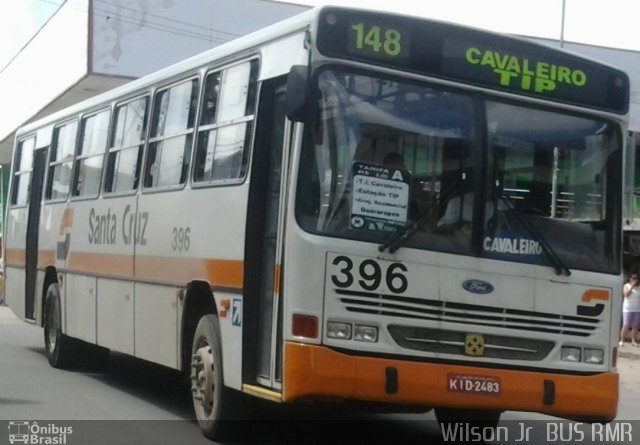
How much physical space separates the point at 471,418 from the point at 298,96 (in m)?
3.66

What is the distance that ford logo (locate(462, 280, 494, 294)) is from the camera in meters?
8.48

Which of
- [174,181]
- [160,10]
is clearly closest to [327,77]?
[174,181]

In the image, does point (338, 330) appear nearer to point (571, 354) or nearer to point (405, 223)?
point (405, 223)

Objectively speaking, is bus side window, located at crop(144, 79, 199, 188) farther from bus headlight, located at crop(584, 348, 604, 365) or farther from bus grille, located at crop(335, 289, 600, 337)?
bus headlight, located at crop(584, 348, 604, 365)

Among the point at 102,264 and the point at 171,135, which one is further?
the point at 102,264

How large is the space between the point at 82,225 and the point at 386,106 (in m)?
6.42

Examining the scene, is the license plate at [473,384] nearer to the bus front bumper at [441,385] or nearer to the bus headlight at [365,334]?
the bus front bumper at [441,385]

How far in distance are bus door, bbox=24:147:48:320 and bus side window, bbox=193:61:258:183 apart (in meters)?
6.62

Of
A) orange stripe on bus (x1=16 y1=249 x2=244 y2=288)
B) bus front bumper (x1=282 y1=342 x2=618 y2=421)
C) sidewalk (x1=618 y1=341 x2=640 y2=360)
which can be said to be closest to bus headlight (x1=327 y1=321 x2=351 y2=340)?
bus front bumper (x1=282 y1=342 x2=618 y2=421)

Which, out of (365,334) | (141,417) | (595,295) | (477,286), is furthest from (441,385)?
(141,417)

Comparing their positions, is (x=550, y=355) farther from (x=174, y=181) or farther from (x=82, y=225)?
(x=82, y=225)

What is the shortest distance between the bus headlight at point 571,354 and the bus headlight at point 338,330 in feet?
5.64

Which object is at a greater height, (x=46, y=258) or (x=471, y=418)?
(x=46, y=258)

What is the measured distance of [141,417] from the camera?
428 inches
